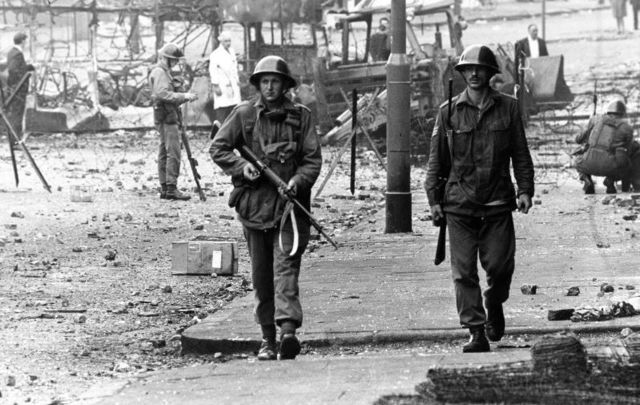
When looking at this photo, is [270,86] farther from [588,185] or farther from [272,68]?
[588,185]

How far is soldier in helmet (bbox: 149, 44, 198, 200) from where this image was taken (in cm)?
1859

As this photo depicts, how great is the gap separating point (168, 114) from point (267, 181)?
32.7 feet

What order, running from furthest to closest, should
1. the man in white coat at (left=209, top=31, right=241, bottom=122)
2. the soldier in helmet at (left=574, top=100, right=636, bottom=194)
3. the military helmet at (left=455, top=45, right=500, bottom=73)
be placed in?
1. the man in white coat at (left=209, top=31, right=241, bottom=122)
2. the soldier in helmet at (left=574, top=100, right=636, bottom=194)
3. the military helmet at (left=455, top=45, right=500, bottom=73)

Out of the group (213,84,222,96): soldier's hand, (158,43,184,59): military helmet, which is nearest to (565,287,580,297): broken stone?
(158,43,184,59): military helmet

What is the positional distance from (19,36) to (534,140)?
925 cm

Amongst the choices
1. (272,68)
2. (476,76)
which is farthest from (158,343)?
(476,76)

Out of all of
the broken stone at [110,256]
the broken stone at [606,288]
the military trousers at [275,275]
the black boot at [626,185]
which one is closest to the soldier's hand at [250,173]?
the military trousers at [275,275]

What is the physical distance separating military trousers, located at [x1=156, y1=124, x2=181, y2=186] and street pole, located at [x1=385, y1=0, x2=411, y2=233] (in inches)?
168

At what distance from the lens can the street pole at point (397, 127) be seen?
50.1 feet

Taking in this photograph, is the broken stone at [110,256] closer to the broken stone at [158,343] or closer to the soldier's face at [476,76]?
the broken stone at [158,343]

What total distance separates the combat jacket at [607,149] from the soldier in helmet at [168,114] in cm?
488

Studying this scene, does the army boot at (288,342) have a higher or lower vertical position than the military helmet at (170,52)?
lower

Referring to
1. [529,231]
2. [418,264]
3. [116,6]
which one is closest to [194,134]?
[116,6]

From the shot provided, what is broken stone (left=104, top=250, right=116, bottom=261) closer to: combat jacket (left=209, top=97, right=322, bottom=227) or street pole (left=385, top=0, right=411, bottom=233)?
street pole (left=385, top=0, right=411, bottom=233)
